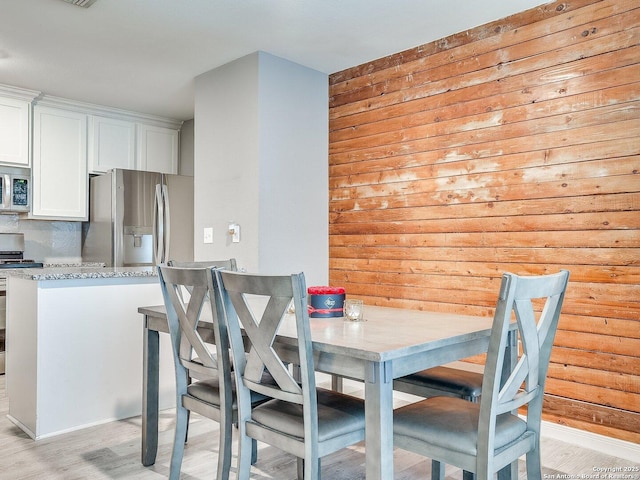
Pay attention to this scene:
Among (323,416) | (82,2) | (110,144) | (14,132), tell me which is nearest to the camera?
(323,416)

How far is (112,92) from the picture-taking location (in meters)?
4.52

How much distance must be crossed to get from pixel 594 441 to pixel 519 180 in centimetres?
147

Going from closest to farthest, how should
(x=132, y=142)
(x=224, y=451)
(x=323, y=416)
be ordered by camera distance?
(x=323, y=416) → (x=224, y=451) → (x=132, y=142)

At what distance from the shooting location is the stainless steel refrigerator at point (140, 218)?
A: 4566 millimetres

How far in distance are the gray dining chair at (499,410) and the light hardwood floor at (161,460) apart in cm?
78

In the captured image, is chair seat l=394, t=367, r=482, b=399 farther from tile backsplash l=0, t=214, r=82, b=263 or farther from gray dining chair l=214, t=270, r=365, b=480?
tile backsplash l=0, t=214, r=82, b=263

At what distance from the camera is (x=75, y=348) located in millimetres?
2852

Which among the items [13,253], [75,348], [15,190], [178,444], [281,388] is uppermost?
[15,190]

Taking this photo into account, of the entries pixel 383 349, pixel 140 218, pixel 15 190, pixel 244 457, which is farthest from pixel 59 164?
pixel 383 349

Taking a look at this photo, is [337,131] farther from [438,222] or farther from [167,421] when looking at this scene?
[167,421]

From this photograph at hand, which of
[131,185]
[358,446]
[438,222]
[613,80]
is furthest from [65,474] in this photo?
[613,80]

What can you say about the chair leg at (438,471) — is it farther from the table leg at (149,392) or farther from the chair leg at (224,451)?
the table leg at (149,392)

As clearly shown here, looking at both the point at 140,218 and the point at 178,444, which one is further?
the point at 140,218

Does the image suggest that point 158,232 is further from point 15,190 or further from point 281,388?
point 281,388
